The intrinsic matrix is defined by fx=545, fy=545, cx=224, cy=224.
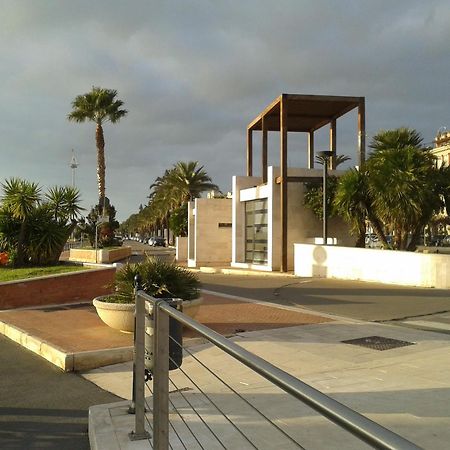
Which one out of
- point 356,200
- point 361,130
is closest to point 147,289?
point 356,200

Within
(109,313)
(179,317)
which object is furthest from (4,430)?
(109,313)

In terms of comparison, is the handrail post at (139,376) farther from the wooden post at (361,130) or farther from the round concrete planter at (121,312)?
the wooden post at (361,130)

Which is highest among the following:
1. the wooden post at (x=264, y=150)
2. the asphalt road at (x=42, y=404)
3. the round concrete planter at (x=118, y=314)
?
the wooden post at (x=264, y=150)

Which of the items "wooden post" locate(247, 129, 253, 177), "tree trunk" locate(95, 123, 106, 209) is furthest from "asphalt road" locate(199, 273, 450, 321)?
"tree trunk" locate(95, 123, 106, 209)

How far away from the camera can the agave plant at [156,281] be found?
945cm

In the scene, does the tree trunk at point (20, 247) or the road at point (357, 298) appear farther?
the tree trunk at point (20, 247)

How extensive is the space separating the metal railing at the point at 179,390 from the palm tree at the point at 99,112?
43340 mm

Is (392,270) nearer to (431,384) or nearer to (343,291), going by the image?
(343,291)

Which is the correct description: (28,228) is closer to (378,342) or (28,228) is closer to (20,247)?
(20,247)

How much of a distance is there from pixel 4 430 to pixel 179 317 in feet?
10.0

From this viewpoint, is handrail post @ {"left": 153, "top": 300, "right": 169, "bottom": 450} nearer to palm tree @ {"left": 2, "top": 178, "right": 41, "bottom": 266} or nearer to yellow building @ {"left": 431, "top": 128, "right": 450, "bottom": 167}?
palm tree @ {"left": 2, "top": 178, "right": 41, "bottom": 266}

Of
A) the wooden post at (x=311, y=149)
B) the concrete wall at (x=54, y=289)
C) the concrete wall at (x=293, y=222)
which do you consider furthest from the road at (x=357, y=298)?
the wooden post at (x=311, y=149)

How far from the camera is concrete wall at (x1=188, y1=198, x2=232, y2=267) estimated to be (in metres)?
36.7

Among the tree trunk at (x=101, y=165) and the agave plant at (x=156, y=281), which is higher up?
the tree trunk at (x=101, y=165)
